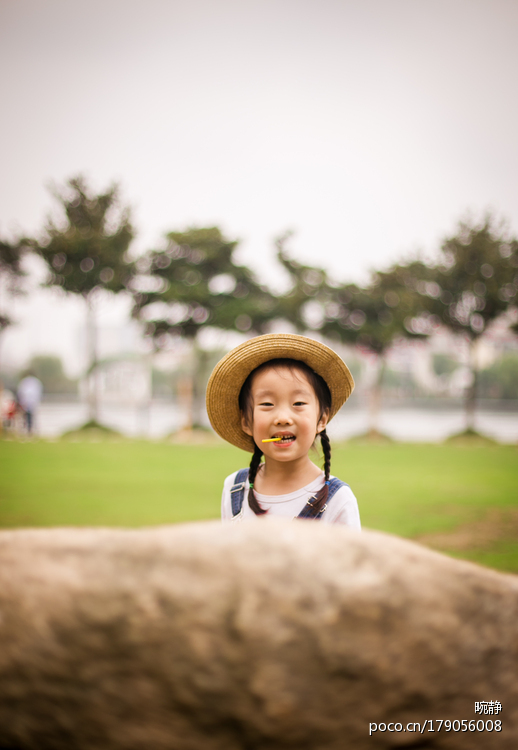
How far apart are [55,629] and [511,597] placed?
69 centimetres

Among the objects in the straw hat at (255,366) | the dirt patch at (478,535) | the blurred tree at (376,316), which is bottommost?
the dirt patch at (478,535)

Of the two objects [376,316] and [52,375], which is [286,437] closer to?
[376,316]

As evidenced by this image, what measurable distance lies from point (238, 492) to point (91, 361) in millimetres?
15650

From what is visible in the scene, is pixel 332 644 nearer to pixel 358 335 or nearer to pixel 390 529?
pixel 390 529

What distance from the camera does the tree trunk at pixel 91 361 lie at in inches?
615

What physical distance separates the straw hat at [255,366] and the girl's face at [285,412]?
0.20 feet

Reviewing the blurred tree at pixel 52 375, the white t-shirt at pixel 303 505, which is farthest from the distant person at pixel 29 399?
the blurred tree at pixel 52 375

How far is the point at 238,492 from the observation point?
1650 mm

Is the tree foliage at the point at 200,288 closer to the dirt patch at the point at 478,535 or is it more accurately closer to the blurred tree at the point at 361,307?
the blurred tree at the point at 361,307

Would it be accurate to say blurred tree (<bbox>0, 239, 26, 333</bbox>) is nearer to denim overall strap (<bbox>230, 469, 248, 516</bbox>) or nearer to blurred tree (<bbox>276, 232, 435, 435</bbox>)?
blurred tree (<bbox>276, 232, 435, 435</bbox>)

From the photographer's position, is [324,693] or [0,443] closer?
[324,693]

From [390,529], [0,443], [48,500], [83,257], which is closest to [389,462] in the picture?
[390,529]

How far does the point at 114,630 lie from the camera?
0.67m

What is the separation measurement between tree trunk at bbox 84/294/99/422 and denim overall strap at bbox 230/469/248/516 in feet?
47.9
